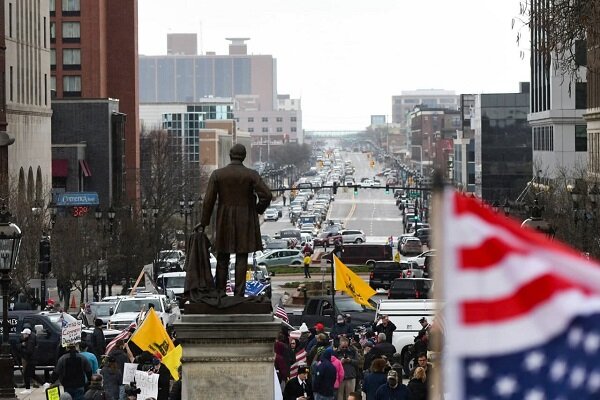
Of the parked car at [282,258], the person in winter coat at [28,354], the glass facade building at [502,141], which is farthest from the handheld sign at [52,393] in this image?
the glass facade building at [502,141]

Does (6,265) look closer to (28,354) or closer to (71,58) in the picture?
(28,354)

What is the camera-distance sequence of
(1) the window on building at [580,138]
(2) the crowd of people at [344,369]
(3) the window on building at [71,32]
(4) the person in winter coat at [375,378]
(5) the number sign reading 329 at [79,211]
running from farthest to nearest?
(3) the window on building at [71,32]
(1) the window on building at [580,138]
(5) the number sign reading 329 at [79,211]
(4) the person in winter coat at [375,378]
(2) the crowd of people at [344,369]

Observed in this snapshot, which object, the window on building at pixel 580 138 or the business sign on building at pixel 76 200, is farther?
the window on building at pixel 580 138

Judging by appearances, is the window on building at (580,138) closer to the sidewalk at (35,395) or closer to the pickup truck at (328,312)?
the pickup truck at (328,312)

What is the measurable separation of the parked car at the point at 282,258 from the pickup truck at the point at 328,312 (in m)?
39.5

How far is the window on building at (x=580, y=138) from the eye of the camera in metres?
105

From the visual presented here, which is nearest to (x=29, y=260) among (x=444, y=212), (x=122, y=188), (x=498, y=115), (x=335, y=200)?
(x=444, y=212)

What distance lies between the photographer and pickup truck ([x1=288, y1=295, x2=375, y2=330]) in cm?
4056

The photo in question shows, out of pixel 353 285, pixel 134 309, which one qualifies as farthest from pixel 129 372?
pixel 134 309

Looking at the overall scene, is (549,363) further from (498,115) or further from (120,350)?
(498,115)

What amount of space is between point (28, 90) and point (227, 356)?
240ft

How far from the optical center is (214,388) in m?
17.1

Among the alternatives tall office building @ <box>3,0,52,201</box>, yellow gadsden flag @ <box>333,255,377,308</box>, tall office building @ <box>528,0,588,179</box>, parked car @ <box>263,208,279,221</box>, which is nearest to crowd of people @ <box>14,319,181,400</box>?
yellow gadsden flag @ <box>333,255,377,308</box>

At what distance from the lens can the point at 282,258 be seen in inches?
3280
